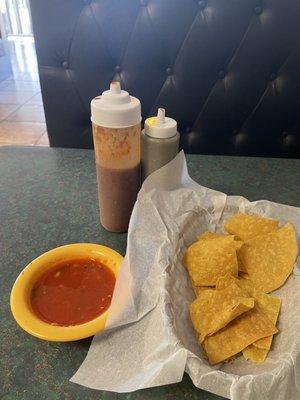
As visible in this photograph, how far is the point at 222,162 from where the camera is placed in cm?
97

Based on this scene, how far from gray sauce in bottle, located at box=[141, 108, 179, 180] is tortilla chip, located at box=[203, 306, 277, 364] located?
0.32 meters

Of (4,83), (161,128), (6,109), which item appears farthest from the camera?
(4,83)

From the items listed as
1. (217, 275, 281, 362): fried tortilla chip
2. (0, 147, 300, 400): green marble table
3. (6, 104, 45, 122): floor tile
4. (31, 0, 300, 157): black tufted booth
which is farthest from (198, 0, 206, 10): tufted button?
(6, 104, 45, 122): floor tile

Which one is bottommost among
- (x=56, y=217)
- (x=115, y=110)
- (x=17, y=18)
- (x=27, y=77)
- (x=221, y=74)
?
(x=27, y=77)

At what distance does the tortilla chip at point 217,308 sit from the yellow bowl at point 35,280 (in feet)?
0.42

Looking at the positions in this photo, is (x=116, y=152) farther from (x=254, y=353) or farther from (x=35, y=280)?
(x=254, y=353)

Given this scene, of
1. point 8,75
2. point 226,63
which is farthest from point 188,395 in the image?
point 8,75

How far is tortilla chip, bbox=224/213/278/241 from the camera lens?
0.63m

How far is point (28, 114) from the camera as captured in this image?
2904 mm

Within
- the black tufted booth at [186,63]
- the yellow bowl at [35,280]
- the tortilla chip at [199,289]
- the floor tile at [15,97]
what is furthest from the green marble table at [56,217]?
the floor tile at [15,97]

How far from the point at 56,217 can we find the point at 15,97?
114 inches

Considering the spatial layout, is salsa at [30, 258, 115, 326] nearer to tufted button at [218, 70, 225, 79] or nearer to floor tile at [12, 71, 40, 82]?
tufted button at [218, 70, 225, 79]

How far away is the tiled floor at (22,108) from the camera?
2.51 meters

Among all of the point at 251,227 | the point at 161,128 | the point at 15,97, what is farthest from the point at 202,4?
the point at 15,97
